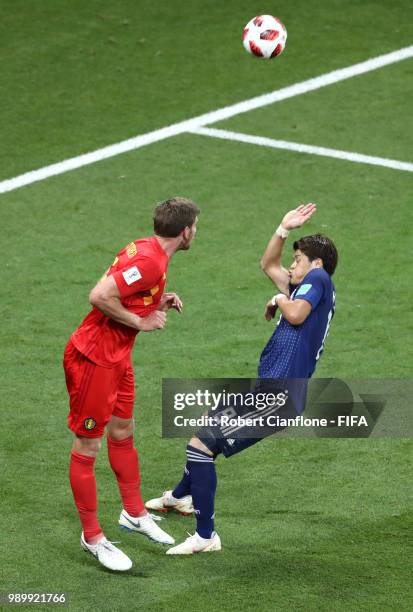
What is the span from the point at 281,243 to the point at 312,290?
432 millimetres

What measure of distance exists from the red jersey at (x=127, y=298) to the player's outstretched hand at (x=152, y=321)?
0.08 metres

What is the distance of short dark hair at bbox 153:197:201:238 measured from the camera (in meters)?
8.01

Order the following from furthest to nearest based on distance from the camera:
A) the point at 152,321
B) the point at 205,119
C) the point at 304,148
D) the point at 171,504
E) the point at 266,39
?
the point at 205,119
the point at 304,148
the point at 266,39
the point at 171,504
the point at 152,321

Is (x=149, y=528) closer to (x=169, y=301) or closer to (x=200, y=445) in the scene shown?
(x=200, y=445)

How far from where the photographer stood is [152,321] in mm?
7996

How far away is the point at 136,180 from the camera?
14.5 m

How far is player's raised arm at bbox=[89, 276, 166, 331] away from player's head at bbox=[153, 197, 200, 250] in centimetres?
44

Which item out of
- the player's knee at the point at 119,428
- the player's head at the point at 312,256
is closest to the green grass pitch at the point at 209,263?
the player's knee at the point at 119,428

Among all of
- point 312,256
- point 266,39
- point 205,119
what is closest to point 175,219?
point 312,256

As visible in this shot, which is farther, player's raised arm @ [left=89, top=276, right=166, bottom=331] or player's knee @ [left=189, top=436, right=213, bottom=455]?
player's knee @ [left=189, top=436, right=213, bottom=455]

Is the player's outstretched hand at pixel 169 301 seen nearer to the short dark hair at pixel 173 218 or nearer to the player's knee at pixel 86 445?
the short dark hair at pixel 173 218

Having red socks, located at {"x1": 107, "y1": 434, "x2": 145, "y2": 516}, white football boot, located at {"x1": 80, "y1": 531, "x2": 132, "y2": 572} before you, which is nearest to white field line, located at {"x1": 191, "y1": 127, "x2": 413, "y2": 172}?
red socks, located at {"x1": 107, "y1": 434, "x2": 145, "y2": 516}

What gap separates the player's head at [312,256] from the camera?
8.27 m

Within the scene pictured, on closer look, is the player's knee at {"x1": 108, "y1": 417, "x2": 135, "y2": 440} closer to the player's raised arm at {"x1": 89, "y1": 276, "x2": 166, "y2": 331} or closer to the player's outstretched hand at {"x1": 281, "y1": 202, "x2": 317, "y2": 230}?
the player's raised arm at {"x1": 89, "y1": 276, "x2": 166, "y2": 331}
